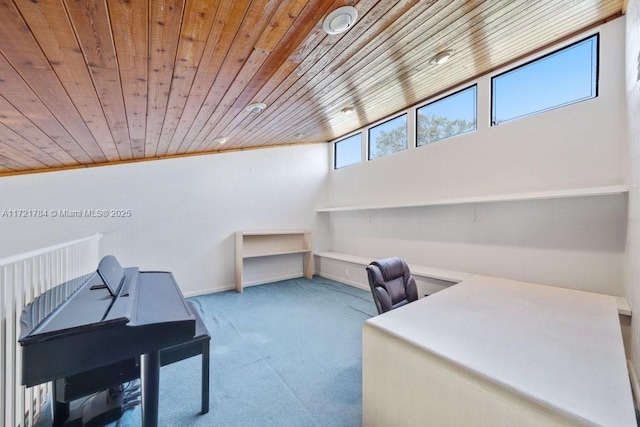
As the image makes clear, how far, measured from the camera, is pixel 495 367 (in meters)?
1.04

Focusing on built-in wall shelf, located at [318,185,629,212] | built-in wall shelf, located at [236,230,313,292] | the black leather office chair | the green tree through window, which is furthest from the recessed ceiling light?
built-in wall shelf, located at [236,230,313,292]

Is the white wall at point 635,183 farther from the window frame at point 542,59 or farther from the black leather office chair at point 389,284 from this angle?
the black leather office chair at point 389,284

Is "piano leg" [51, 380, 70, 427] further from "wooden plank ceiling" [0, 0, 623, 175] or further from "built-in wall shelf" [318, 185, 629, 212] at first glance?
"built-in wall shelf" [318, 185, 629, 212]

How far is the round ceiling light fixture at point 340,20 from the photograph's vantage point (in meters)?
1.63

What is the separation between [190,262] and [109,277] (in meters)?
2.72

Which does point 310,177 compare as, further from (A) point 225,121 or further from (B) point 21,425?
(B) point 21,425

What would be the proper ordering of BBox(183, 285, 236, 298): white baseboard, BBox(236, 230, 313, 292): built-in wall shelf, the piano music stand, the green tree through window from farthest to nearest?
BBox(236, 230, 313, 292): built-in wall shelf → BBox(183, 285, 236, 298): white baseboard → the green tree through window → the piano music stand

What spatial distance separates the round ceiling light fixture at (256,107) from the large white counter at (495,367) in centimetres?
226

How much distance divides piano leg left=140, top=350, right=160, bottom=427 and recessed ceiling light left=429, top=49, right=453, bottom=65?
3250mm

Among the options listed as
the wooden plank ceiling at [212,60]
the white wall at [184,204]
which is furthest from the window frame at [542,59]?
the white wall at [184,204]

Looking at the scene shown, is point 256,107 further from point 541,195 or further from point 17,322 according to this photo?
point 541,195

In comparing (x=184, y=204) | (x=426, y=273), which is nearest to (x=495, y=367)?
(x=426, y=273)

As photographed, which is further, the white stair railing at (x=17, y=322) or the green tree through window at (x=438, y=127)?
the green tree through window at (x=438, y=127)

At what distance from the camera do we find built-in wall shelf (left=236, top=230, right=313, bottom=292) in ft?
15.3
